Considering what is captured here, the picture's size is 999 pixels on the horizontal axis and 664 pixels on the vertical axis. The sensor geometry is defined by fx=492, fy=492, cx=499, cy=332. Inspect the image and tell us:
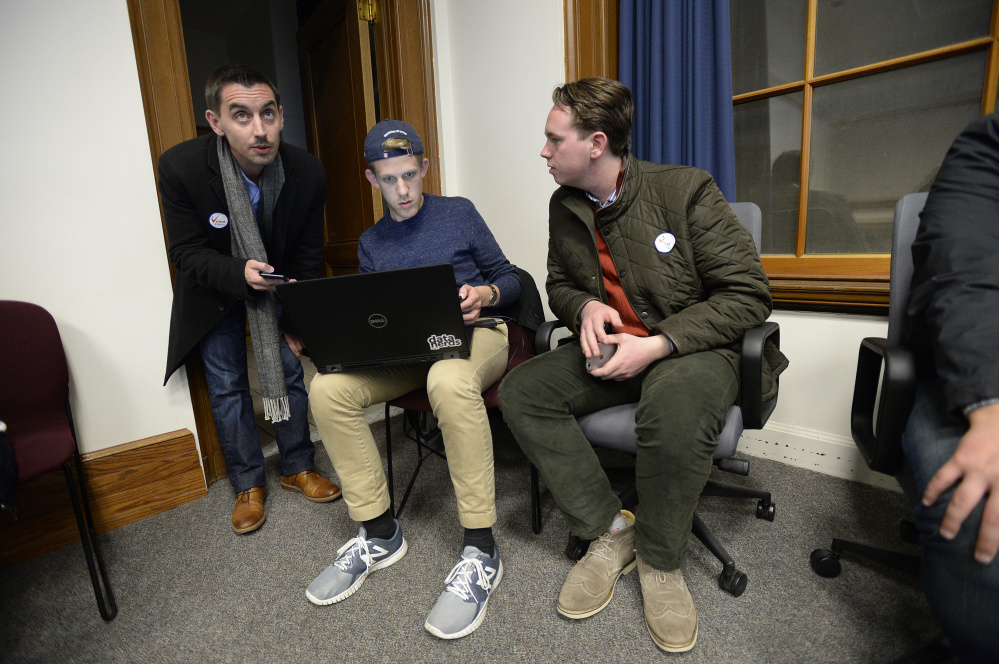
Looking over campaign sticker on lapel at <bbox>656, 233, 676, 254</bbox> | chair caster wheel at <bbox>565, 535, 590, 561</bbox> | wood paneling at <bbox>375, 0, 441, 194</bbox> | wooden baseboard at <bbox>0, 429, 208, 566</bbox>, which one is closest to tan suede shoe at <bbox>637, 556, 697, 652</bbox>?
chair caster wheel at <bbox>565, 535, 590, 561</bbox>

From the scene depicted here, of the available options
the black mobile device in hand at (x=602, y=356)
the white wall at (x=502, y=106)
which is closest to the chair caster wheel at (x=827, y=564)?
the black mobile device in hand at (x=602, y=356)

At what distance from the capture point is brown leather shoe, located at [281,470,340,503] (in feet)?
5.75

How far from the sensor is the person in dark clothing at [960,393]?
0.64 metres

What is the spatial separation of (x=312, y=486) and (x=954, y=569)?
Result: 172cm

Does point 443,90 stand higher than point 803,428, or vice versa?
point 443,90

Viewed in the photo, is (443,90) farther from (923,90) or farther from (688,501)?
(688,501)

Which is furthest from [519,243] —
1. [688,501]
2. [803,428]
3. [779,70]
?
[688,501]

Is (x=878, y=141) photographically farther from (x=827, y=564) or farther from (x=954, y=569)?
(x=954, y=569)

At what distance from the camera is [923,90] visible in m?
1.50

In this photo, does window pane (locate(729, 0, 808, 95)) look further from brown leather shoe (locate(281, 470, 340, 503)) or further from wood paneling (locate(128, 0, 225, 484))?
brown leather shoe (locate(281, 470, 340, 503))

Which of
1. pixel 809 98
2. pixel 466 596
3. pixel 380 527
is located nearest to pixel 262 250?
pixel 380 527

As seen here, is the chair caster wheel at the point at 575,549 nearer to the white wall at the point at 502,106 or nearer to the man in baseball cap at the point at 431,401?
the man in baseball cap at the point at 431,401

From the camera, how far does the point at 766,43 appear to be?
176cm

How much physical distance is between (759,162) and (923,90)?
0.48 metres
